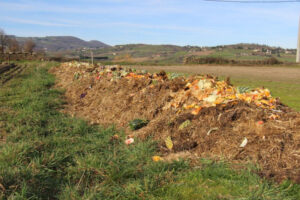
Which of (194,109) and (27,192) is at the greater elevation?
(194,109)

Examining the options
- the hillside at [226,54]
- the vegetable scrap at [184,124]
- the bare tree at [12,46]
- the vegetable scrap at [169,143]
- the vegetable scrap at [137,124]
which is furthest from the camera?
the bare tree at [12,46]

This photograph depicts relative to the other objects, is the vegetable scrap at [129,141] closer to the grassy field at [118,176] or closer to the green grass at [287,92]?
the grassy field at [118,176]

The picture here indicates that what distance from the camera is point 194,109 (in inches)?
217

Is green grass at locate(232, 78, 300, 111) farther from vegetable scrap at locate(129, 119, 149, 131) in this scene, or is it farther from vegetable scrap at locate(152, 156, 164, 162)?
vegetable scrap at locate(152, 156, 164, 162)

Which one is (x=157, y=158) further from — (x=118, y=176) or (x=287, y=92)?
(x=287, y=92)

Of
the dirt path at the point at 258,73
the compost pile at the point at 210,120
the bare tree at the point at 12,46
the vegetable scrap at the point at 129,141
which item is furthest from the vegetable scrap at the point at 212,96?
the bare tree at the point at 12,46

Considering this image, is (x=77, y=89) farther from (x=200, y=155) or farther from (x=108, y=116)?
(x=200, y=155)

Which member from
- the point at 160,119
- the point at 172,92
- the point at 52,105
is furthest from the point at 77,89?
the point at 160,119

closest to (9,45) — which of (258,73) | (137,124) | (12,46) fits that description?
(12,46)

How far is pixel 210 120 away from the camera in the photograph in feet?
16.1

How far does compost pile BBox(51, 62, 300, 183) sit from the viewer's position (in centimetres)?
398

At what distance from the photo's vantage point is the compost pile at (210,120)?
3982 millimetres

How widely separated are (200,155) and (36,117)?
13.9 ft

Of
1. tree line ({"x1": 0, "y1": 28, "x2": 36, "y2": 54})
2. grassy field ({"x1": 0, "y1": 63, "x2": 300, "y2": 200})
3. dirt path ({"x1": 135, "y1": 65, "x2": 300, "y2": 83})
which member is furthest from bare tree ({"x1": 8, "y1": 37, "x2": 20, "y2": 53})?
grassy field ({"x1": 0, "y1": 63, "x2": 300, "y2": 200})
